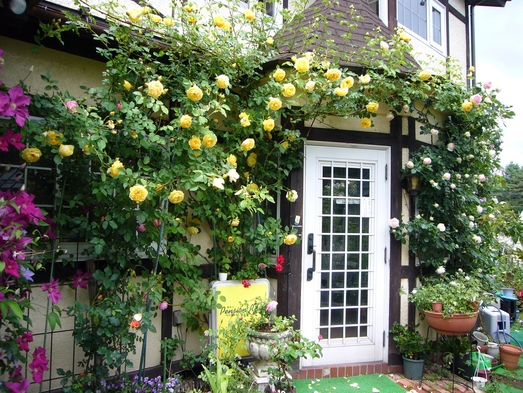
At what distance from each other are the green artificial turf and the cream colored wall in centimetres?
335

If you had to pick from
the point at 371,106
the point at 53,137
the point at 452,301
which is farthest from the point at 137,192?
the point at 452,301

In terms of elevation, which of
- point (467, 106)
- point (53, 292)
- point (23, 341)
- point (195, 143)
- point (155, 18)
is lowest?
point (23, 341)

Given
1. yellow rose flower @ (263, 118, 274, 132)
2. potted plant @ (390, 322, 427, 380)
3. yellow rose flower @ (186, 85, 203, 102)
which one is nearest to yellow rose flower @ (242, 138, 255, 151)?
yellow rose flower @ (263, 118, 274, 132)

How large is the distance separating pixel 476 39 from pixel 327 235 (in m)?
6.11

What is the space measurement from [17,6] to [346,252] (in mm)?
3502

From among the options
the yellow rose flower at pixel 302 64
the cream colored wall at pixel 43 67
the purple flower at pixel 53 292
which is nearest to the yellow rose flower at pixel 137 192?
the purple flower at pixel 53 292

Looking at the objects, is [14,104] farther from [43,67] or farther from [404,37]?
[404,37]

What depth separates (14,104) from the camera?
2.24 metres

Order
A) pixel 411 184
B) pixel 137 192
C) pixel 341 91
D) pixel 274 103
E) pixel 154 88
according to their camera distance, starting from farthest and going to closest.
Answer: pixel 411 184 → pixel 341 91 → pixel 274 103 → pixel 154 88 → pixel 137 192

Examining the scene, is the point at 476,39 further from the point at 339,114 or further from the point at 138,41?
the point at 138,41

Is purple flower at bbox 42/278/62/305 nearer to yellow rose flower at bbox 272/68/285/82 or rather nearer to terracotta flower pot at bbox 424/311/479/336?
yellow rose flower at bbox 272/68/285/82

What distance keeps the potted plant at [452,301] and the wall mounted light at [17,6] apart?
4.15m

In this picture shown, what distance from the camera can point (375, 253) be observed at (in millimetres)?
4391

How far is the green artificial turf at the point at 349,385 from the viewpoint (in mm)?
3741
